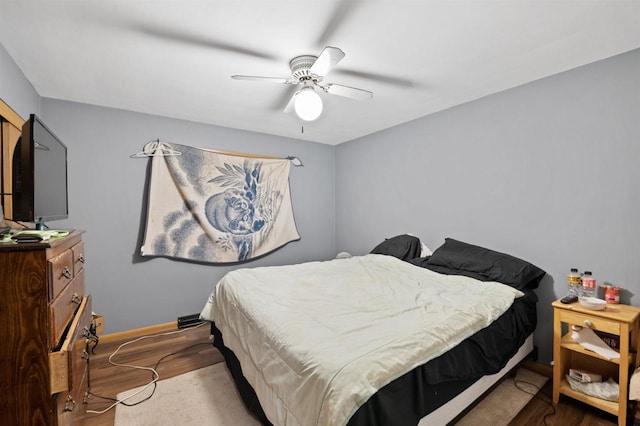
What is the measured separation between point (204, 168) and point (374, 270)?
7.44ft

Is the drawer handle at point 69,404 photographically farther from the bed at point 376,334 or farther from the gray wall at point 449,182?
the gray wall at point 449,182

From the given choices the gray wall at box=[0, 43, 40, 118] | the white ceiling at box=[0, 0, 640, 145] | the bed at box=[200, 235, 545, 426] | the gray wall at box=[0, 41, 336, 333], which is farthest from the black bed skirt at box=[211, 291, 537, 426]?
Result: the gray wall at box=[0, 43, 40, 118]

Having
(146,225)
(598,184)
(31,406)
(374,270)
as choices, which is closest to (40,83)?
(146,225)

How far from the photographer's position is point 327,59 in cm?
159

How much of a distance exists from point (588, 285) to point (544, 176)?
0.87 meters

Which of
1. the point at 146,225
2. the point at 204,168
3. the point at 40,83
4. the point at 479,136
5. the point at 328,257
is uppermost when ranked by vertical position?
the point at 40,83

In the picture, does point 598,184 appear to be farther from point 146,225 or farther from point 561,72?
point 146,225

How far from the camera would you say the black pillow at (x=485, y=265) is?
87.5 inches

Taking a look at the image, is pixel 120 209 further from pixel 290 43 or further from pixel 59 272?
pixel 290 43

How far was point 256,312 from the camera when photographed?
1.77m

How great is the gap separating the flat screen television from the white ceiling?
2.17 ft

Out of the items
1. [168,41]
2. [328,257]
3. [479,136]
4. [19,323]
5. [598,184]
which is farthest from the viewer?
[328,257]

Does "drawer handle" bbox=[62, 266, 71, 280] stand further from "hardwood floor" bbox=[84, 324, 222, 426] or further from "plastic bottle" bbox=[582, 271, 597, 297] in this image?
"plastic bottle" bbox=[582, 271, 597, 297]

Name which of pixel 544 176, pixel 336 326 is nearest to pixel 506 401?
pixel 336 326
